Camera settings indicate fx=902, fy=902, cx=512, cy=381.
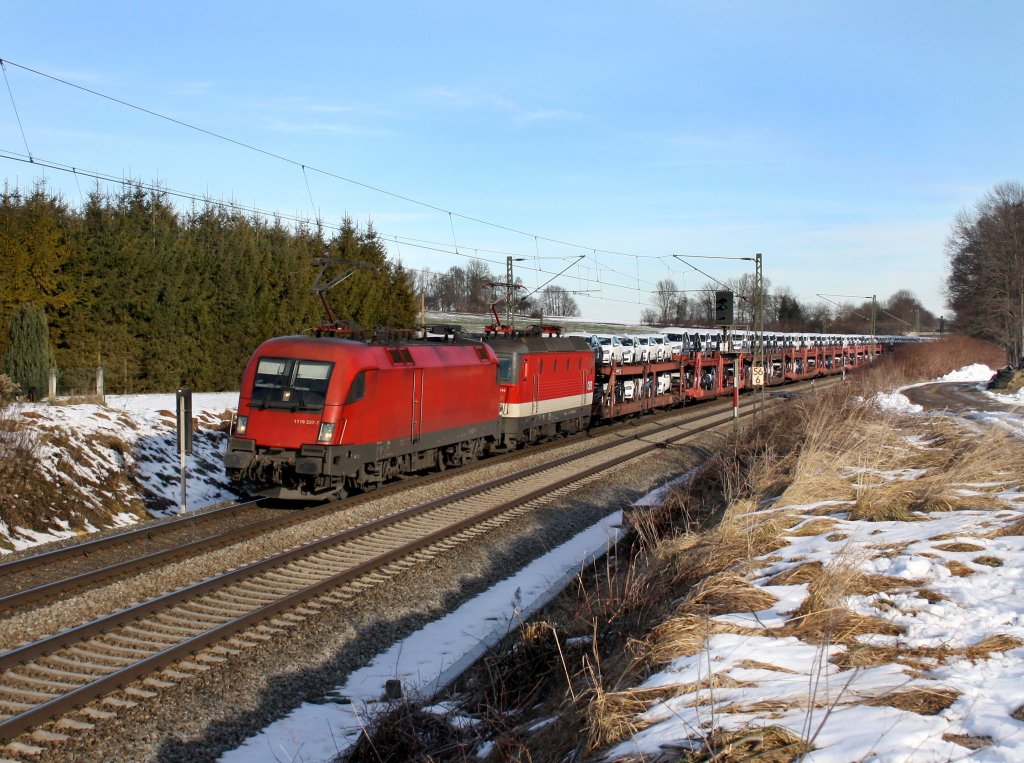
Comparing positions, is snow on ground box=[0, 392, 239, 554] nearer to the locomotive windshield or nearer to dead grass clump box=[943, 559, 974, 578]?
the locomotive windshield

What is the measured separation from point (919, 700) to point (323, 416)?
36.8 ft

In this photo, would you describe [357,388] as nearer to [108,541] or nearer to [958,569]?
[108,541]

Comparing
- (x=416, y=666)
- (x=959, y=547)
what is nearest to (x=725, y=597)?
(x=959, y=547)

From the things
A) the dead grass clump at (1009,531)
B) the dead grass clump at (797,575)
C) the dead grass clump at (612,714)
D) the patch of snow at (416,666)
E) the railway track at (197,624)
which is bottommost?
the patch of snow at (416,666)

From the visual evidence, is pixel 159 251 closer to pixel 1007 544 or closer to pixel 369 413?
pixel 369 413

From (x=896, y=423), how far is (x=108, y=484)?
47.1ft

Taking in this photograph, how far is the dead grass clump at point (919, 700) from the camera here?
170 inches

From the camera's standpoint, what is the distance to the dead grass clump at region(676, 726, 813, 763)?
155 inches

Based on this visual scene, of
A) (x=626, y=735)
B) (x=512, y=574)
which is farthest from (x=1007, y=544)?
(x=512, y=574)

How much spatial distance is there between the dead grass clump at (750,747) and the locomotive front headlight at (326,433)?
10847mm

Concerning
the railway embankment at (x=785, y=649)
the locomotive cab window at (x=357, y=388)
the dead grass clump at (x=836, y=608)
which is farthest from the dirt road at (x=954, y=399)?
the dead grass clump at (x=836, y=608)

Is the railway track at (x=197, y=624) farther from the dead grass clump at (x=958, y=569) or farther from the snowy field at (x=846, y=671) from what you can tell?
the dead grass clump at (x=958, y=569)

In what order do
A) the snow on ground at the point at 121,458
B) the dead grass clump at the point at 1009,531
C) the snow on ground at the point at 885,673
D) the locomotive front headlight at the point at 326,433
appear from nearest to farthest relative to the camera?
the snow on ground at the point at 885,673 < the dead grass clump at the point at 1009,531 < the snow on ground at the point at 121,458 < the locomotive front headlight at the point at 326,433

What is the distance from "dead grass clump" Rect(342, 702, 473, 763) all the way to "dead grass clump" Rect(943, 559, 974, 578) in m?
3.70
